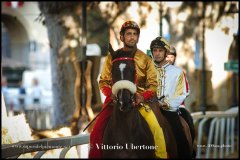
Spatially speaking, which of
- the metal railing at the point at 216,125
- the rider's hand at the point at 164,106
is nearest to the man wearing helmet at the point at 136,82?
the rider's hand at the point at 164,106

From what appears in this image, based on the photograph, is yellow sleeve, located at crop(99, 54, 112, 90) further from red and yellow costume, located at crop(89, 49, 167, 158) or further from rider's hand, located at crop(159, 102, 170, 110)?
rider's hand, located at crop(159, 102, 170, 110)

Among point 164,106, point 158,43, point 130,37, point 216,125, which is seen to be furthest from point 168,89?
point 216,125

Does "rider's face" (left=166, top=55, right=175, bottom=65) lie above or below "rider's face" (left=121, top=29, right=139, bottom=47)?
below

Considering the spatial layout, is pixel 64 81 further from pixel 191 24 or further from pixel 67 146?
pixel 67 146

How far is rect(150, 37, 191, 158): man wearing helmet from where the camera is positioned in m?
2.67

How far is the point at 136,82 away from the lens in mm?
2457

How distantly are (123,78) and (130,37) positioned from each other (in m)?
0.24

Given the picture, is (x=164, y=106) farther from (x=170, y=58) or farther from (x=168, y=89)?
(x=170, y=58)

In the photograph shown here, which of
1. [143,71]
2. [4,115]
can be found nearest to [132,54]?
[143,71]

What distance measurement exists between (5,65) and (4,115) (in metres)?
13.2

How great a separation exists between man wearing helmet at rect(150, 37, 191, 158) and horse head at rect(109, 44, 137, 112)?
0.77 ft

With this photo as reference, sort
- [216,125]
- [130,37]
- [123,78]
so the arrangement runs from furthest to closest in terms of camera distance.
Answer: [216,125] → [130,37] → [123,78]

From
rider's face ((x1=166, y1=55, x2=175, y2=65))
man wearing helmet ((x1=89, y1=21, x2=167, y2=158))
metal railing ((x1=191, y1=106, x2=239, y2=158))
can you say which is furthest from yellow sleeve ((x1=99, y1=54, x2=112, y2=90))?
metal railing ((x1=191, y1=106, x2=239, y2=158))

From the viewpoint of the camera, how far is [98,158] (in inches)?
98.6
